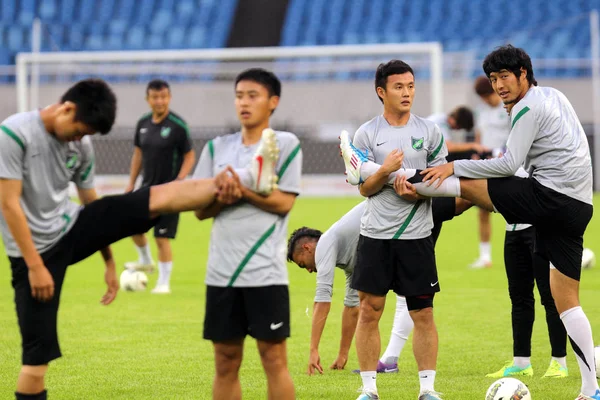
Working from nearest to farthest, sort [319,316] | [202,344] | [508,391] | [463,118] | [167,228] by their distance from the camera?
[508,391] < [319,316] < [202,344] < [167,228] < [463,118]

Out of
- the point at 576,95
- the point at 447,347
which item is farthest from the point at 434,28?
the point at 447,347

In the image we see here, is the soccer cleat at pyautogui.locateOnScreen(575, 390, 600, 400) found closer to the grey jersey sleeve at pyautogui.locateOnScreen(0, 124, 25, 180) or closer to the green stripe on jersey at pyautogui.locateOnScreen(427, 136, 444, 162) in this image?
the green stripe on jersey at pyautogui.locateOnScreen(427, 136, 444, 162)

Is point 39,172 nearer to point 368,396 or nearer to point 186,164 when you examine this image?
point 368,396

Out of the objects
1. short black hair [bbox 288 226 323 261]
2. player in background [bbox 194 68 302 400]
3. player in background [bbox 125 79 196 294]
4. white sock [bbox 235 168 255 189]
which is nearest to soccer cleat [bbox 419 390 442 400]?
player in background [bbox 194 68 302 400]

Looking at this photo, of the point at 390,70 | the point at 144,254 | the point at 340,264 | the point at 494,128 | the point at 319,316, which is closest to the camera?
the point at 390,70

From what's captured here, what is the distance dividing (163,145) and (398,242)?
5902 millimetres

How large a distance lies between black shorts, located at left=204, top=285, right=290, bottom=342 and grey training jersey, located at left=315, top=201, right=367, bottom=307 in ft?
6.08

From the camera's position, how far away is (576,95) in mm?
25125

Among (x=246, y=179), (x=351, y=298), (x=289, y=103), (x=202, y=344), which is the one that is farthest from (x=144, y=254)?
(x=289, y=103)

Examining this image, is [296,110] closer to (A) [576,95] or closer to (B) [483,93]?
(A) [576,95]

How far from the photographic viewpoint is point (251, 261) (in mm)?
4699

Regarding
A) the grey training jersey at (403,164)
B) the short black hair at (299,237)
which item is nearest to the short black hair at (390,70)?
the grey training jersey at (403,164)

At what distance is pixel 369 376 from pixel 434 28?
2365 cm

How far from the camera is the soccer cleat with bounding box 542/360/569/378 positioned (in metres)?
6.61
